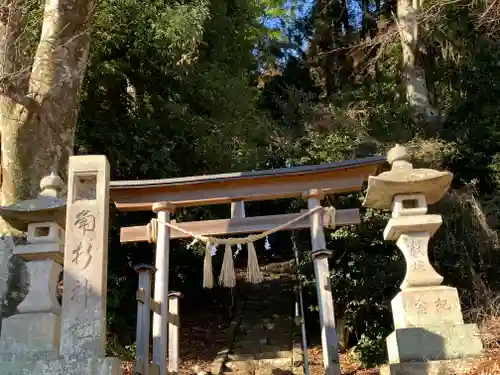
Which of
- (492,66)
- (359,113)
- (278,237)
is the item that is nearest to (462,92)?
(492,66)

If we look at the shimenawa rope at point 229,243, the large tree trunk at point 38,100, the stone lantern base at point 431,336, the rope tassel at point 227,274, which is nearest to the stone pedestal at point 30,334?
the large tree trunk at point 38,100

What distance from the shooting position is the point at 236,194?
6.52 metres

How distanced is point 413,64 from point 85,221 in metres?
9.78

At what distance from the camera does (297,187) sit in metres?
6.47

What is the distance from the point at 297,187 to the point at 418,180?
160 centimetres

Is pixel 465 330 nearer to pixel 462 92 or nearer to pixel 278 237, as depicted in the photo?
A: pixel 462 92

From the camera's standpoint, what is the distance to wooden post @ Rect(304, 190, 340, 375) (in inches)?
210

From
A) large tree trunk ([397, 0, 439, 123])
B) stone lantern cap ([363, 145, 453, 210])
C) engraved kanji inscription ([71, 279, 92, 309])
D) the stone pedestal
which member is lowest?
the stone pedestal

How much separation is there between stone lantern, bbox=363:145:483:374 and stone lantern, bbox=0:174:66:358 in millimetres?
2983

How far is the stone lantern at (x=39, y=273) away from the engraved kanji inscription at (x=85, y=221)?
0.58 meters

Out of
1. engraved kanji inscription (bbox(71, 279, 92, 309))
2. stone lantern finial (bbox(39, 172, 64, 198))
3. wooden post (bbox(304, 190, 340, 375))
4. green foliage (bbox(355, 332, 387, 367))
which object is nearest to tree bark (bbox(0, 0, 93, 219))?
stone lantern finial (bbox(39, 172, 64, 198))

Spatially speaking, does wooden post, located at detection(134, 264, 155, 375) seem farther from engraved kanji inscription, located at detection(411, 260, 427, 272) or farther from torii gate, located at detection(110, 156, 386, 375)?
engraved kanji inscription, located at detection(411, 260, 427, 272)

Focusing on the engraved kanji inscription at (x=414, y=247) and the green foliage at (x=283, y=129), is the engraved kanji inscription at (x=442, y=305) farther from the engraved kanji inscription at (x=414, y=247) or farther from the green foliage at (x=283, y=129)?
the green foliage at (x=283, y=129)

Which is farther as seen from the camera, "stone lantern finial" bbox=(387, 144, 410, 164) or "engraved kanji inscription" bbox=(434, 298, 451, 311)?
"stone lantern finial" bbox=(387, 144, 410, 164)
